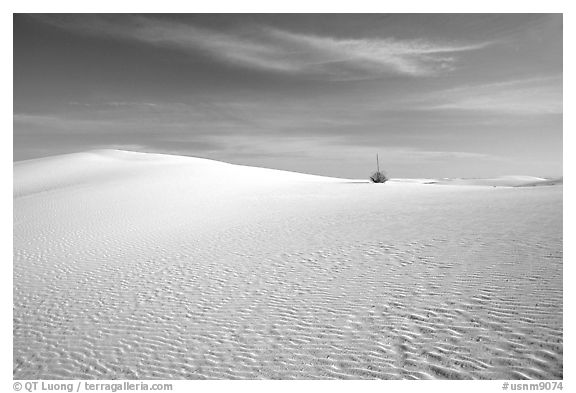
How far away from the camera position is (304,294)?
8586mm

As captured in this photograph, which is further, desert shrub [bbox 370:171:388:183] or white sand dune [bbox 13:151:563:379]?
desert shrub [bbox 370:171:388:183]

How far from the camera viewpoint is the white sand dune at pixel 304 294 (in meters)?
6.10

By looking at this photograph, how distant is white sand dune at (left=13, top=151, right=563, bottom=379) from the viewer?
6102 millimetres

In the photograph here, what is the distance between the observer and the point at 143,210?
2097cm

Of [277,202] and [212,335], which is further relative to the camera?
[277,202]

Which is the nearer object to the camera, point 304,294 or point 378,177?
point 304,294

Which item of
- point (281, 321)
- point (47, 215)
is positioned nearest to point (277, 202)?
point (47, 215)

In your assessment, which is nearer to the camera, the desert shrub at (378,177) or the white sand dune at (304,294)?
the white sand dune at (304,294)

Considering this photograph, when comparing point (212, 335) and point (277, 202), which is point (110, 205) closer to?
point (277, 202)

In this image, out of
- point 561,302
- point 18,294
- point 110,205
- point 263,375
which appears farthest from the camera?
point 110,205
